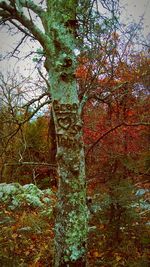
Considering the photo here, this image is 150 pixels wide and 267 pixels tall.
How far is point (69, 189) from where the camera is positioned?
14.8 ft

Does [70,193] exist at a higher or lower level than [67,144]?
lower

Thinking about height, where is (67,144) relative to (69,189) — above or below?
above

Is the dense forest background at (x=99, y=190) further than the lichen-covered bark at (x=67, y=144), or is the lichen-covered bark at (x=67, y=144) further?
the dense forest background at (x=99, y=190)

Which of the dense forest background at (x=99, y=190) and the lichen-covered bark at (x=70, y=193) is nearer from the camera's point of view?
the lichen-covered bark at (x=70, y=193)

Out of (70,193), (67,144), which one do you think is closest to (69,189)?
(70,193)

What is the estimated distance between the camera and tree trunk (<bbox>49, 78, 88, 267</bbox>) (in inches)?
176

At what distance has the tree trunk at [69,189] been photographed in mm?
4477

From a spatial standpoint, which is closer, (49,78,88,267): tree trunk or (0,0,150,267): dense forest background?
(49,78,88,267): tree trunk

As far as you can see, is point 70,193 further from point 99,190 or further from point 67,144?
point 99,190

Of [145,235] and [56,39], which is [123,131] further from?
[56,39]

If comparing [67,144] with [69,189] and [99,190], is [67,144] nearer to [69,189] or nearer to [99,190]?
[69,189]

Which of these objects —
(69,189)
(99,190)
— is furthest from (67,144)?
(99,190)

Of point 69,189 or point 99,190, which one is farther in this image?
point 99,190

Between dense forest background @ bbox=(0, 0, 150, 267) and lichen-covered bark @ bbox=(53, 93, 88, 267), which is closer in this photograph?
lichen-covered bark @ bbox=(53, 93, 88, 267)
